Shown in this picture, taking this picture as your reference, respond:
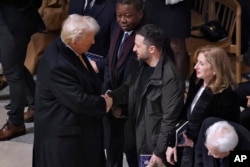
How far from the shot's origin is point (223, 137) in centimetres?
301

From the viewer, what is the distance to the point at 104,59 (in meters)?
4.02

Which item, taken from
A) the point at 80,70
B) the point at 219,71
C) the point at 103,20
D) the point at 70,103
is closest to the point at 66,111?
the point at 70,103

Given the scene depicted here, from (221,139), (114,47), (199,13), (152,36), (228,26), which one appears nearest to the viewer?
(221,139)

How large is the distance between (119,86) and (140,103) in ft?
1.05

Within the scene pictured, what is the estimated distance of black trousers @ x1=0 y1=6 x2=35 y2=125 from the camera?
179 inches

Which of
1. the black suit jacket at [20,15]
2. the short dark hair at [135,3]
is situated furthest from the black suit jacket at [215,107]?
the black suit jacket at [20,15]

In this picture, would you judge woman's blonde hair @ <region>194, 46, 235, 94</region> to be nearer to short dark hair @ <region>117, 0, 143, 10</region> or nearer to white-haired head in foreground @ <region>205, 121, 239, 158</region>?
white-haired head in foreground @ <region>205, 121, 239, 158</region>

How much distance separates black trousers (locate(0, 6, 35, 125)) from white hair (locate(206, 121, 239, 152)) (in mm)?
2028

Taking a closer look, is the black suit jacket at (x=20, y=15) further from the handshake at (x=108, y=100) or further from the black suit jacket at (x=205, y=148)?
the black suit jacket at (x=205, y=148)

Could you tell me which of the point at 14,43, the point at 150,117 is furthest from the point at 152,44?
the point at 14,43

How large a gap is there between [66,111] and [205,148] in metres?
0.79

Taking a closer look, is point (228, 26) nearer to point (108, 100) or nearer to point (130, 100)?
point (130, 100)

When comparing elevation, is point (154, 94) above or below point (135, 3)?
below

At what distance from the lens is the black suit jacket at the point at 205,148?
307 centimetres
